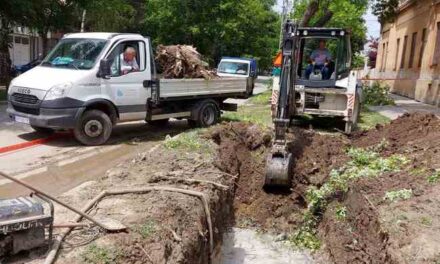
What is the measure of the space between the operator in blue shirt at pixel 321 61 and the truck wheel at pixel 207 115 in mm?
2666

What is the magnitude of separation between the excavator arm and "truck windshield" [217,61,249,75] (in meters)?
16.1

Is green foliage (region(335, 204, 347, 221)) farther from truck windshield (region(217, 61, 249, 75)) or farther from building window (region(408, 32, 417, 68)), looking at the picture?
building window (region(408, 32, 417, 68))

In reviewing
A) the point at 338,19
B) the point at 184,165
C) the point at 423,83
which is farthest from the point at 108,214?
the point at 338,19

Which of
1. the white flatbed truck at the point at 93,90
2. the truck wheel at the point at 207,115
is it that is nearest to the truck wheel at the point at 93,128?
the white flatbed truck at the point at 93,90

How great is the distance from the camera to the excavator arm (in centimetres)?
772

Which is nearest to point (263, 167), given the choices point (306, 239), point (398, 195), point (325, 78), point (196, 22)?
point (306, 239)

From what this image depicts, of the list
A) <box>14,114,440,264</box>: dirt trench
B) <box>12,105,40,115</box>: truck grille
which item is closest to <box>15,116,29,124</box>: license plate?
<box>12,105,40,115</box>: truck grille

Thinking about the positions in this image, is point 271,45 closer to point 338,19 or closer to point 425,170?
point 338,19

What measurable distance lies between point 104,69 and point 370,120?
8743 mm

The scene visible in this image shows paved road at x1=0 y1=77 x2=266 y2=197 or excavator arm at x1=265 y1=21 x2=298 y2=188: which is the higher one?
excavator arm at x1=265 y1=21 x2=298 y2=188

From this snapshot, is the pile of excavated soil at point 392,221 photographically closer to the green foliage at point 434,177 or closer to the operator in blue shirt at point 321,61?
the green foliage at point 434,177

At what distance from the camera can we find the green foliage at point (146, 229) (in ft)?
14.4

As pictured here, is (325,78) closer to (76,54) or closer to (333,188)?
(333,188)

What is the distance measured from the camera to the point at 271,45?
53250 mm
